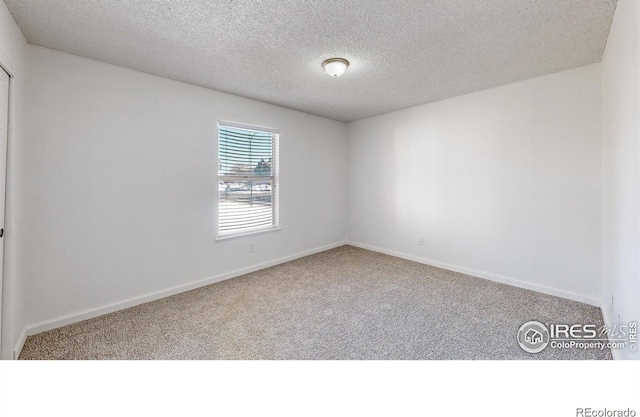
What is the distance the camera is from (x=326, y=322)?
94.3 inches

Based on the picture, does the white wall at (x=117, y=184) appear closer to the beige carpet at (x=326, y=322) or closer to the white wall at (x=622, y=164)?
the beige carpet at (x=326, y=322)

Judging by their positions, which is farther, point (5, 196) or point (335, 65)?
point (335, 65)

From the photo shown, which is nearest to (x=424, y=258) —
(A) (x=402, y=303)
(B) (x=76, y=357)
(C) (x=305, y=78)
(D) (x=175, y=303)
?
(A) (x=402, y=303)

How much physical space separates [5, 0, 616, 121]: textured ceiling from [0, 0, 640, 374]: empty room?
0.02 meters

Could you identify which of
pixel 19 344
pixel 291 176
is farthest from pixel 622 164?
pixel 19 344

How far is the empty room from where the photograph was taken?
6.13 feet

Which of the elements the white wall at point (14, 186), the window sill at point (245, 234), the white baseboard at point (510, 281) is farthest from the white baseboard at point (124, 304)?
the white baseboard at point (510, 281)

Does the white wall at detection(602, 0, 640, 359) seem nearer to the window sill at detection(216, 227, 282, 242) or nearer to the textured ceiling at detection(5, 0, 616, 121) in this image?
the textured ceiling at detection(5, 0, 616, 121)

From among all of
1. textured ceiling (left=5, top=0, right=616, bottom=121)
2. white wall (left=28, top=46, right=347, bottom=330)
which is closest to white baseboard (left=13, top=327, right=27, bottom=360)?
white wall (left=28, top=46, right=347, bottom=330)

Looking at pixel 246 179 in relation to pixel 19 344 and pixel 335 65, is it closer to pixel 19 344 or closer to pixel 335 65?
pixel 335 65

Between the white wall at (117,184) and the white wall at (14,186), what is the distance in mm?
158

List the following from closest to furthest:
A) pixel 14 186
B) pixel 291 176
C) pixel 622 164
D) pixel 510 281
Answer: pixel 622 164, pixel 14 186, pixel 510 281, pixel 291 176

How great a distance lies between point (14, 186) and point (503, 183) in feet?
15.5

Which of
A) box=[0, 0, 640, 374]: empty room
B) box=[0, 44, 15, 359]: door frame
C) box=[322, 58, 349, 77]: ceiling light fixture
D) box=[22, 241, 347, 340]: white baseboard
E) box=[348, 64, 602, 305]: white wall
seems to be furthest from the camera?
box=[348, 64, 602, 305]: white wall
